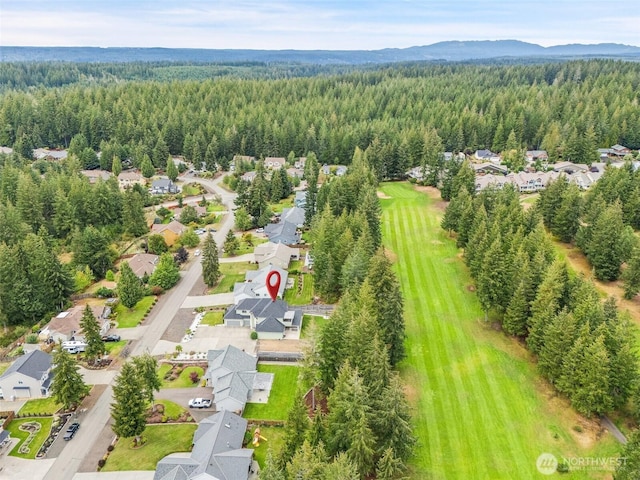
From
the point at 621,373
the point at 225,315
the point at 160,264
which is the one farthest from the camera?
the point at 160,264

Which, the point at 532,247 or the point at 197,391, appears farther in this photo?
the point at 532,247

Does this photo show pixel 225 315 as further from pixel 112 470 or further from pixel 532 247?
pixel 532 247

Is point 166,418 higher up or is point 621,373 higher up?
point 621,373

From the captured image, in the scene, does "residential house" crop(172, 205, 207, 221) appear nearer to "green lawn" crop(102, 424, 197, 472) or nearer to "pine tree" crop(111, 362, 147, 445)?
"pine tree" crop(111, 362, 147, 445)

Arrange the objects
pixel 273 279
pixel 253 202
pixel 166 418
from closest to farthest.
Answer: pixel 166 418 → pixel 273 279 → pixel 253 202

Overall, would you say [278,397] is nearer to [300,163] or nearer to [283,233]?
[283,233]

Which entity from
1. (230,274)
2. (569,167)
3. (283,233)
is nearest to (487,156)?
(569,167)

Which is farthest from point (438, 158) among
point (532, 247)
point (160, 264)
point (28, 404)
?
point (28, 404)
